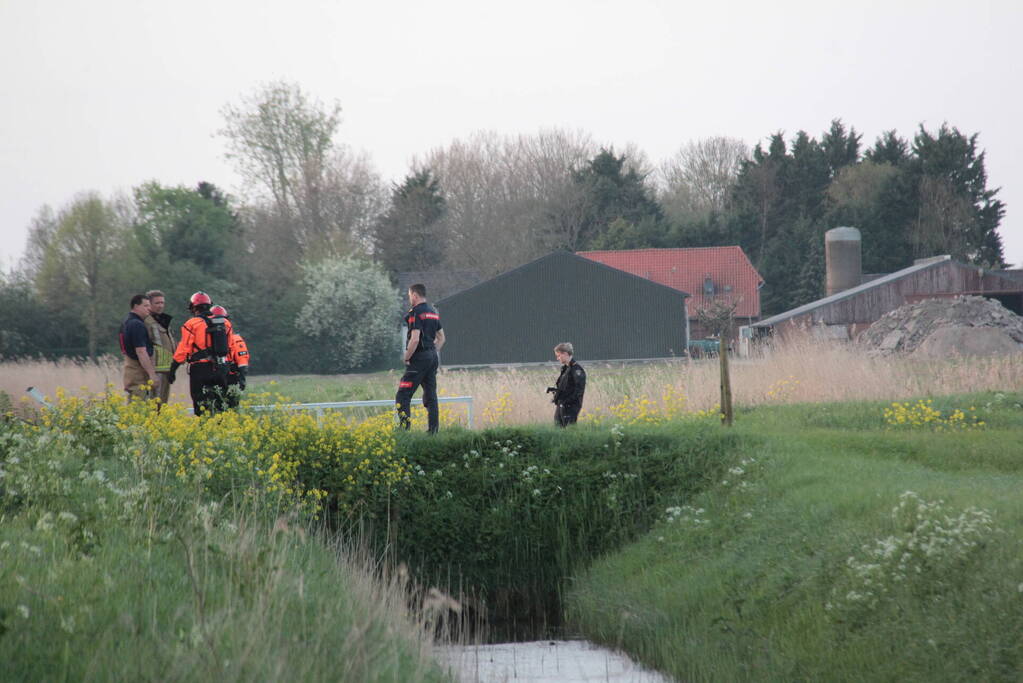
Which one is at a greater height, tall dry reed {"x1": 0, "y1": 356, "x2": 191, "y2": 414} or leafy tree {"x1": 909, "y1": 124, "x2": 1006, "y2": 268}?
leafy tree {"x1": 909, "y1": 124, "x2": 1006, "y2": 268}

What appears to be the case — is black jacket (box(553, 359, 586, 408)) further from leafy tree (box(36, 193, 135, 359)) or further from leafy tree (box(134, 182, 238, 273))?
leafy tree (box(134, 182, 238, 273))

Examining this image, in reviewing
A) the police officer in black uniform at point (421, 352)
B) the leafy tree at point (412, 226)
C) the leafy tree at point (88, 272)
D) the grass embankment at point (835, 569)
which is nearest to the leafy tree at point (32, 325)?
A: the leafy tree at point (88, 272)

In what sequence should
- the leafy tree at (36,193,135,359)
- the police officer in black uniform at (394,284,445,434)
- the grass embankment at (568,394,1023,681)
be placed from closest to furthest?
the grass embankment at (568,394,1023,681)
the police officer in black uniform at (394,284,445,434)
the leafy tree at (36,193,135,359)

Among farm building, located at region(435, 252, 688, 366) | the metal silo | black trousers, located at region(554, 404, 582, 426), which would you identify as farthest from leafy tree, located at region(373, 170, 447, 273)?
black trousers, located at region(554, 404, 582, 426)

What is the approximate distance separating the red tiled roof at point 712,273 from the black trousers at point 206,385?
53256 mm

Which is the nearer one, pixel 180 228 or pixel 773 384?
pixel 773 384

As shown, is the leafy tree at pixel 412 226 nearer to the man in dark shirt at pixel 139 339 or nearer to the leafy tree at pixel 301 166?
the leafy tree at pixel 301 166

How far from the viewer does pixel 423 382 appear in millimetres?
14391

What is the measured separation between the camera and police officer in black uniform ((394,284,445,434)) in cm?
1402

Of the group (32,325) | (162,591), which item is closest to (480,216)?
(32,325)

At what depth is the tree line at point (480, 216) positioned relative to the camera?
57.8 metres

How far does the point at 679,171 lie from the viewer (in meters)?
77.1

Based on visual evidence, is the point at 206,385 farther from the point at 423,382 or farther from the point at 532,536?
the point at 532,536

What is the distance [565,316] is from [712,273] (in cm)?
1426
